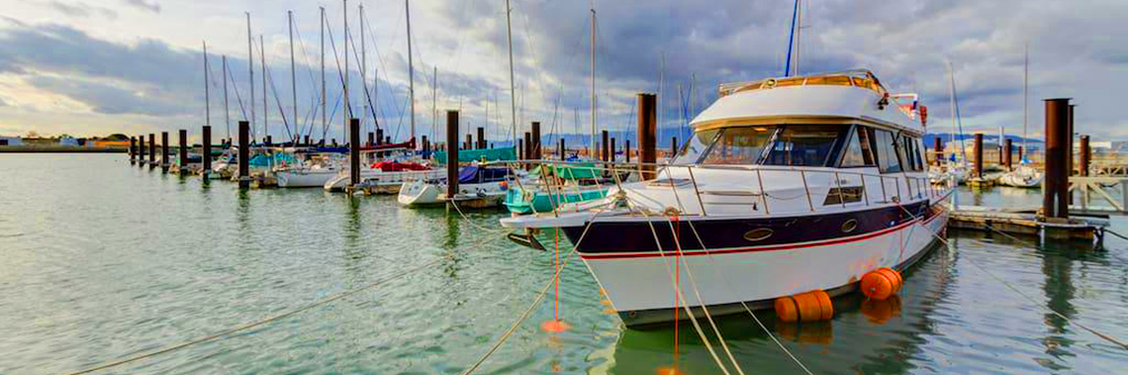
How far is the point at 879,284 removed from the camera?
26.1 feet

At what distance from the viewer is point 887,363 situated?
6324 millimetres

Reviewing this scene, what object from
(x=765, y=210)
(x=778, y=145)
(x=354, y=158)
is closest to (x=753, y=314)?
(x=765, y=210)

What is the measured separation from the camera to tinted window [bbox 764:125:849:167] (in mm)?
8352

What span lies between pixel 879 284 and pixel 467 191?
1973cm

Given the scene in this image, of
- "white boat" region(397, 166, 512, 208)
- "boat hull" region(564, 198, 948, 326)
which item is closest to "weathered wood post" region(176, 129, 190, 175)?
"white boat" region(397, 166, 512, 208)

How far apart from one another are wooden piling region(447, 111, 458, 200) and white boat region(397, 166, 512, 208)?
0.36 metres

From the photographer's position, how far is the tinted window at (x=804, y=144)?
835cm

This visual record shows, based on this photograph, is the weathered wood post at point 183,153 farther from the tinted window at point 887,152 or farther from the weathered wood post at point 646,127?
the tinted window at point 887,152

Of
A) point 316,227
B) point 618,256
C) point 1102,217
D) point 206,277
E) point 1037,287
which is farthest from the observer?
→ point 316,227

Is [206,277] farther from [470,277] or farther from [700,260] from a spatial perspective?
[700,260]

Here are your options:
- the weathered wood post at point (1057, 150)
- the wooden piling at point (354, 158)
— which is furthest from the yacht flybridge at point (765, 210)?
the wooden piling at point (354, 158)

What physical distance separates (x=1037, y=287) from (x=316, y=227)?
19.0 meters

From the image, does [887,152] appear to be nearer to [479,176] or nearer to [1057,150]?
[1057,150]

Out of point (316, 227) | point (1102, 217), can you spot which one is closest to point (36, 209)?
point (316, 227)
